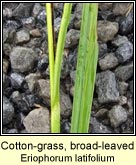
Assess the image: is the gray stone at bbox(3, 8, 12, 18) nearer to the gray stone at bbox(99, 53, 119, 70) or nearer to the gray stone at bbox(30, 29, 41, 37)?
the gray stone at bbox(30, 29, 41, 37)

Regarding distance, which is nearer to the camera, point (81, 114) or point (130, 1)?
point (81, 114)

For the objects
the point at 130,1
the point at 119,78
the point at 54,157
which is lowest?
the point at 54,157

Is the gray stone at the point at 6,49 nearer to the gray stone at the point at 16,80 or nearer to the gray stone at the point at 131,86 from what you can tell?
the gray stone at the point at 16,80

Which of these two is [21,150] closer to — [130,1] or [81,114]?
[81,114]

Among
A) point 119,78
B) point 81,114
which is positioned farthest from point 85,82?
point 119,78

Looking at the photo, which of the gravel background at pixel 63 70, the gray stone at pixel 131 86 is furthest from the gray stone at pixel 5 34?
the gray stone at pixel 131 86

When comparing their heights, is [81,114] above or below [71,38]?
below

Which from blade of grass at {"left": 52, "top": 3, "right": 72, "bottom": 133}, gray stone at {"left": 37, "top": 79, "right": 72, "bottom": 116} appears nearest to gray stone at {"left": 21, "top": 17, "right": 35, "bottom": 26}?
gray stone at {"left": 37, "top": 79, "right": 72, "bottom": 116}

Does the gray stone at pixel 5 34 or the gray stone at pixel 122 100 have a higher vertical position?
the gray stone at pixel 5 34
